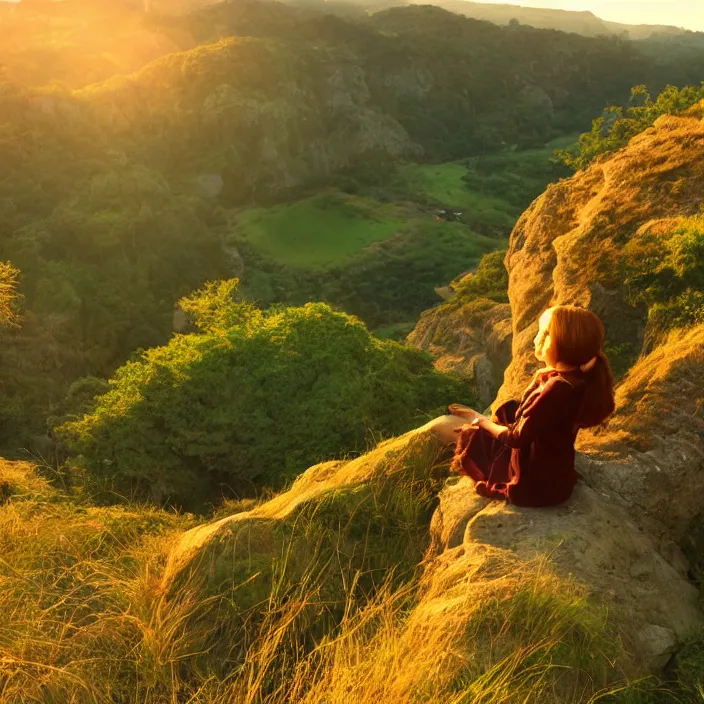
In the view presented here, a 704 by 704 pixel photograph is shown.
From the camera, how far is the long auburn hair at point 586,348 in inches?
153

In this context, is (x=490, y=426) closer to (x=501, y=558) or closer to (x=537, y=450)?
(x=537, y=450)

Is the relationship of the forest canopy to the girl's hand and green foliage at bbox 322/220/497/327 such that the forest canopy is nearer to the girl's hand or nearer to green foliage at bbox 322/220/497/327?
the girl's hand

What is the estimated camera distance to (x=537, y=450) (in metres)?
4.15

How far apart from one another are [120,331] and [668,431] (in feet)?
170

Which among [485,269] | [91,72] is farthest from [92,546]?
[91,72]

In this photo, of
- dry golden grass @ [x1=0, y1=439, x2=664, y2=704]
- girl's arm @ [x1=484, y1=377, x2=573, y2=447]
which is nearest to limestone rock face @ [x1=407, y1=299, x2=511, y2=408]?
dry golden grass @ [x1=0, y1=439, x2=664, y2=704]

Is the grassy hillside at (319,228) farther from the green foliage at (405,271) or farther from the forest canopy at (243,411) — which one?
the forest canopy at (243,411)

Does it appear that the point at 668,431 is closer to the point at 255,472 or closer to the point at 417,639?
the point at 417,639

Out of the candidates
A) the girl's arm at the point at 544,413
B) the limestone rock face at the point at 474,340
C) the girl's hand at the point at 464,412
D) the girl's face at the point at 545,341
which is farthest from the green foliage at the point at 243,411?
the girl's face at the point at 545,341

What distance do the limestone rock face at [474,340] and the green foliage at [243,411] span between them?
2.75 meters

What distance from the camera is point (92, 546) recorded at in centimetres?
507

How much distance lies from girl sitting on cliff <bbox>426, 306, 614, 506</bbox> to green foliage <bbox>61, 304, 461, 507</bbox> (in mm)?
6287

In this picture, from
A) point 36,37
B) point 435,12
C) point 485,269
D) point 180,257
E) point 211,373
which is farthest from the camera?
point 435,12

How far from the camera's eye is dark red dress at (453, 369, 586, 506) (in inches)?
158
